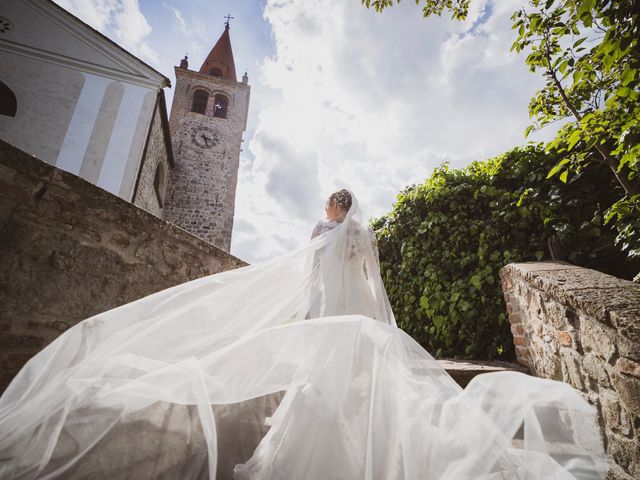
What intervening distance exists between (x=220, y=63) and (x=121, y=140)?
13.6 m

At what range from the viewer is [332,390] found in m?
1.36

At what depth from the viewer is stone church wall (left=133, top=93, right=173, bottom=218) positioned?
8781mm

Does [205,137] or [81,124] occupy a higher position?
[205,137]

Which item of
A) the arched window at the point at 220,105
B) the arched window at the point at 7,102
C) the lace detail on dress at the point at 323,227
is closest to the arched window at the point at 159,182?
the arched window at the point at 7,102

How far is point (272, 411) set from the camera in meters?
1.56

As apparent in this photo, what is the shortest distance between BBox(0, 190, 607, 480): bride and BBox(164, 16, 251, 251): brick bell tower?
12.1 m

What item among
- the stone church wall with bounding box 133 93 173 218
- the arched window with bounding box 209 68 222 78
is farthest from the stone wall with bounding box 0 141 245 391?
the arched window with bounding box 209 68 222 78

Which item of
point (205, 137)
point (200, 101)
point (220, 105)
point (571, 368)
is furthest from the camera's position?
point (220, 105)

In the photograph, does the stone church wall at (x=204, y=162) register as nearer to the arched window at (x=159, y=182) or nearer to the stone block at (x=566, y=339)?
the arched window at (x=159, y=182)

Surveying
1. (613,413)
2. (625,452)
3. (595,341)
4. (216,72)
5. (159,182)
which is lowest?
(625,452)

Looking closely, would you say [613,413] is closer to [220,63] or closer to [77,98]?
[77,98]

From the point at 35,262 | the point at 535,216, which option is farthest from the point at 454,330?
the point at 35,262

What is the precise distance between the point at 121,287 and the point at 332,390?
2.04 metres

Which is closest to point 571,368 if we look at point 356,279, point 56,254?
point 356,279
